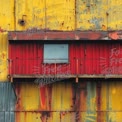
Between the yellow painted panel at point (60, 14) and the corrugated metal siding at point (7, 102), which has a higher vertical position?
the yellow painted panel at point (60, 14)

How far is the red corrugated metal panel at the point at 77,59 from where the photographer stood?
1150 inches

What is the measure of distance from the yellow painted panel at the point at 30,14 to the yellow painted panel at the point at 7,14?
330 millimetres

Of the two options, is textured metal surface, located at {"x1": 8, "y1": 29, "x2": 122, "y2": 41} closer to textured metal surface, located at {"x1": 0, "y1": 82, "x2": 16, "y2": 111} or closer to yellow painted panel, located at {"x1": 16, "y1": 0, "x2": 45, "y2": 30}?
yellow painted panel, located at {"x1": 16, "y1": 0, "x2": 45, "y2": 30}

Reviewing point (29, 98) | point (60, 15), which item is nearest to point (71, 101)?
point (29, 98)

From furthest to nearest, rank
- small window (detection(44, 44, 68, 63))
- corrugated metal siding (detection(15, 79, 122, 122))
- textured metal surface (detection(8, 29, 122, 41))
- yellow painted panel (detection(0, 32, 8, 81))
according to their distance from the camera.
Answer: small window (detection(44, 44, 68, 63))
yellow painted panel (detection(0, 32, 8, 81))
corrugated metal siding (detection(15, 79, 122, 122))
textured metal surface (detection(8, 29, 122, 41))

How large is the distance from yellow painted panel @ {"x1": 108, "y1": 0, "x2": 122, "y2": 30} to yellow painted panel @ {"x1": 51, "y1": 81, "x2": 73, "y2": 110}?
4.01 meters

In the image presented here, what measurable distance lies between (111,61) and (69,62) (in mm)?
2262

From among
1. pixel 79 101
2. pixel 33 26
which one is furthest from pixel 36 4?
pixel 79 101

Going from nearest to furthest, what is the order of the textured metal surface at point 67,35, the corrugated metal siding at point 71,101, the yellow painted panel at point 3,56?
the textured metal surface at point 67,35, the corrugated metal siding at point 71,101, the yellow painted panel at point 3,56

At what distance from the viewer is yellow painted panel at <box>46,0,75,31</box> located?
Result: 96.9 ft

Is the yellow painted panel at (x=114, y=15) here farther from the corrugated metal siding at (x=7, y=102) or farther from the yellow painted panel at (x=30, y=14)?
the corrugated metal siding at (x=7, y=102)

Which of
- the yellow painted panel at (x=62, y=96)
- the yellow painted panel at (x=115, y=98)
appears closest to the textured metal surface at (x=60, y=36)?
the yellow painted panel at (x=62, y=96)

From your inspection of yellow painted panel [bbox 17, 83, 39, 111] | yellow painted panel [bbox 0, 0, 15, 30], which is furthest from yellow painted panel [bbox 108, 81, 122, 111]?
yellow painted panel [bbox 0, 0, 15, 30]

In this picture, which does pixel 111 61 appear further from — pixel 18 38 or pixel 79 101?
pixel 18 38
